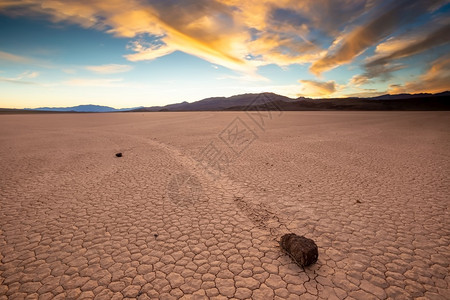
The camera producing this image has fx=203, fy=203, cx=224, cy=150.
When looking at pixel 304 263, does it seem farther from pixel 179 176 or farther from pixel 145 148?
pixel 145 148

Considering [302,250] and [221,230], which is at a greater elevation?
[302,250]

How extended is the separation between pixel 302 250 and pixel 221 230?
157 cm

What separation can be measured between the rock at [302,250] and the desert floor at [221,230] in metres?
0.11

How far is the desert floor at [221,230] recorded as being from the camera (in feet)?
8.99

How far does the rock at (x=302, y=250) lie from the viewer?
9.77 ft

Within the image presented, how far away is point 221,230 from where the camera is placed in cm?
399

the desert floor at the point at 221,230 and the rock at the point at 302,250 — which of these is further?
the rock at the point at 302,250

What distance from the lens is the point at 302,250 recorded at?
2.99 meters

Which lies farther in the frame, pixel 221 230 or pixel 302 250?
pixel 221 230

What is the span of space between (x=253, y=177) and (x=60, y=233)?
512 centimetres

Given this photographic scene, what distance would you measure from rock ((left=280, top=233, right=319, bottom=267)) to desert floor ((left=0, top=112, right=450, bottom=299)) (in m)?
0.11

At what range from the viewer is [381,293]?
8.49 ft

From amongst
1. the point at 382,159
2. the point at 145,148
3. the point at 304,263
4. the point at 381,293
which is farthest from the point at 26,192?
the point at 382,159

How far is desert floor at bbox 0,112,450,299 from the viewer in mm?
2740
